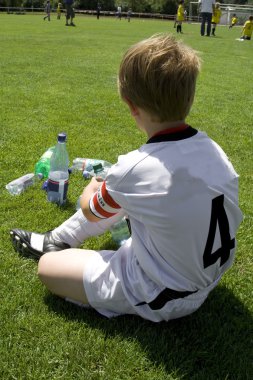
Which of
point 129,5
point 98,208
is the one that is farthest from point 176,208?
point 129,5

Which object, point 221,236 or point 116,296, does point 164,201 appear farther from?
point 116,296

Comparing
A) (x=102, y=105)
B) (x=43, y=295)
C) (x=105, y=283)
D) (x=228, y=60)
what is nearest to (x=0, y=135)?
(x=102, y=105)

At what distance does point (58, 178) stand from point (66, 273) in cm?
138

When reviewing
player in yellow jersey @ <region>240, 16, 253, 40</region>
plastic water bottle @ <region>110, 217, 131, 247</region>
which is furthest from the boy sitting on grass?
player in yellow jersey @ <region>240, 16, 253, 40</region>

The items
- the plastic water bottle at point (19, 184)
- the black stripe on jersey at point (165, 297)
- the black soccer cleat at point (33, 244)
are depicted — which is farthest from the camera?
the plastic water bottle at point (19, 184)

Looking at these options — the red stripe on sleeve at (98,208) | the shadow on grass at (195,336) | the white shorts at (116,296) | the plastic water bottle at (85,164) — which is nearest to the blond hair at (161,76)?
the red stripe on sleeve at (98,208)

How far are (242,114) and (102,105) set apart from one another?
7.86 feet

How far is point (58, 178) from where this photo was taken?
367 centimetres

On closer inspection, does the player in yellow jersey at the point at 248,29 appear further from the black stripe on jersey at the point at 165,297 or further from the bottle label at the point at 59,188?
the black stripe on jersey at the point at 165,297

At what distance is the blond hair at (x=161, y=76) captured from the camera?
190 centimetres

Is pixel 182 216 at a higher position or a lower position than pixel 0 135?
higher

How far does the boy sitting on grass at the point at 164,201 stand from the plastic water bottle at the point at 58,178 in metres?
1.33

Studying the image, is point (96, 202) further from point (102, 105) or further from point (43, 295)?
point (102, 105)

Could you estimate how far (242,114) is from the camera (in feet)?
23.9
